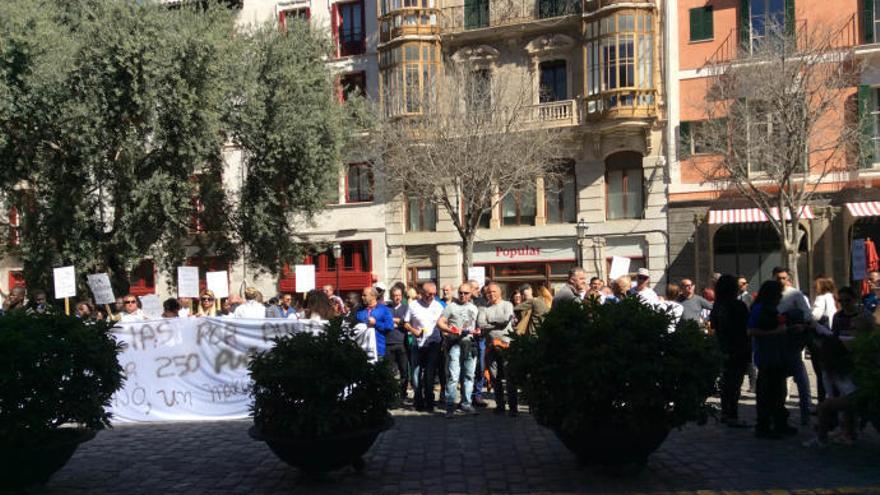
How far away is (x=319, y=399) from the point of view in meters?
6.77

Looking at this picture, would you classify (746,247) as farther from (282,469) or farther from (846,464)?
(282,469)

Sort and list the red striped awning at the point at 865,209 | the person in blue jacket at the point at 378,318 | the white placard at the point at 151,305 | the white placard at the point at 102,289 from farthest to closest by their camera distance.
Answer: the red striped awning at the point at 865,209 < the white placard at the point at 102,289 < the white placard at the point at 151,305 < the person in blue jacket at the point at 378,318

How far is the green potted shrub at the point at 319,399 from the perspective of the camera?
6715mm

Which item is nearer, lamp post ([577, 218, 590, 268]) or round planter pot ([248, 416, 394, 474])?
round planter pot ([248, 416, 394, 474])

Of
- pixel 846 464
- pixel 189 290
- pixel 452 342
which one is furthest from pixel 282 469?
pixel 189 290

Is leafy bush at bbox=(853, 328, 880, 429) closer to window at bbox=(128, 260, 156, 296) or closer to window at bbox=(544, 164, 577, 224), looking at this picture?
window at bbox=(544, 164, 577, 224)

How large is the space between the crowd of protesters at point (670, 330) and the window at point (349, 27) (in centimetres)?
1797

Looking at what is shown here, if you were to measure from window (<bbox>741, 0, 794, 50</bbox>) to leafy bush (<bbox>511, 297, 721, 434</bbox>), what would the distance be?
1973cm

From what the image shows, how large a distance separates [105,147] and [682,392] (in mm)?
17086

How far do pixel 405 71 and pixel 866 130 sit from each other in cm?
1483

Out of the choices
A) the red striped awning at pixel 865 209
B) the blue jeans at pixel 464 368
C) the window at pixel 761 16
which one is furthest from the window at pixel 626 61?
the blue jeans at pixel 464 368

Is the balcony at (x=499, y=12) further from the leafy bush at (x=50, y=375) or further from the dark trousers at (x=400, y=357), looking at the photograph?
the leafy bush at (x=50, y=375)

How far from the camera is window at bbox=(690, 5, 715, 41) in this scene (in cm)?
2556

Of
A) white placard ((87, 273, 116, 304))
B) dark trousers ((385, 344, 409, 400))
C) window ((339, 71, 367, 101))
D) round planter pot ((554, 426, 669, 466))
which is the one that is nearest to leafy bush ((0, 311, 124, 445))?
round planter pot ((554, 426, 669, 466))
